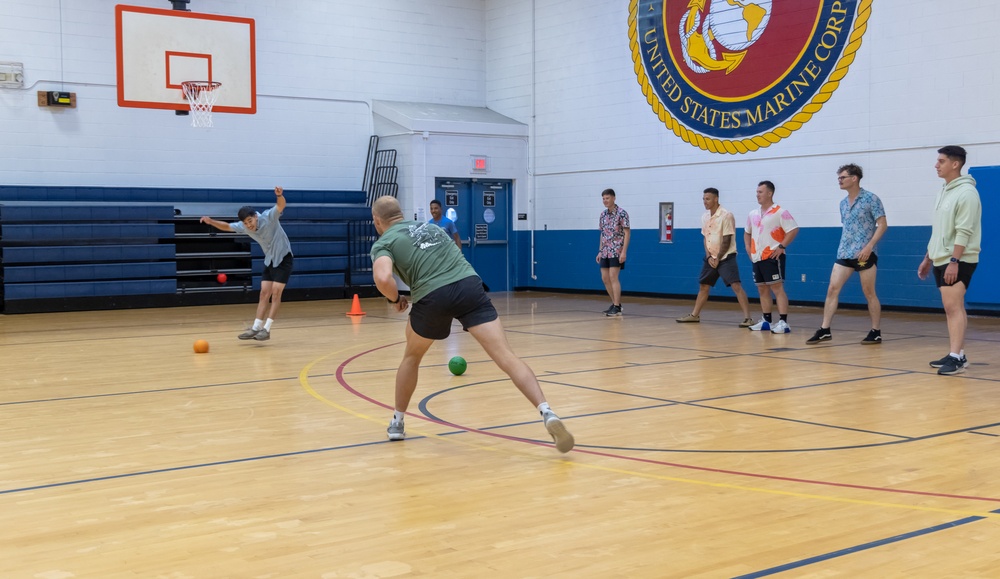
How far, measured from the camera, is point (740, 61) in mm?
16891

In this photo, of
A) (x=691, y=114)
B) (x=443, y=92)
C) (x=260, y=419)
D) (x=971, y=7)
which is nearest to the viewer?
(x=260, y=419)

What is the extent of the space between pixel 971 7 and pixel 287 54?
40.6ft

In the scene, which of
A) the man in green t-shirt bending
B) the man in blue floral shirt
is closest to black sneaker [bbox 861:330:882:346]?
the man in blue floral shirt

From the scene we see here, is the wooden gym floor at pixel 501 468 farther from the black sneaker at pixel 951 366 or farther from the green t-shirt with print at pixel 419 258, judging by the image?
the green t-shirt with print at pixel 419 258

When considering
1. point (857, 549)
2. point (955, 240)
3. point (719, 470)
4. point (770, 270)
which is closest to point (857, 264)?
point (770, 270)

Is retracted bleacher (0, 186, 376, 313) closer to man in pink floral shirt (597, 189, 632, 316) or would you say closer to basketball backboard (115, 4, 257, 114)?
basketball backboard (115, 4, 257, 114)

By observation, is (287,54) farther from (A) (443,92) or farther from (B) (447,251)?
(B) (447,251)

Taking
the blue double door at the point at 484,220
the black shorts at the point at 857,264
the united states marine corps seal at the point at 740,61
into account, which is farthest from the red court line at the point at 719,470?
the blue double door at the point at 484,220

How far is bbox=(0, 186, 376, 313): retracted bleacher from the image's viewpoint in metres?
16.5

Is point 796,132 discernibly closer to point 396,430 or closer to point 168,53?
point 168,53

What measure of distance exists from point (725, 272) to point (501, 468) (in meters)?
8.48

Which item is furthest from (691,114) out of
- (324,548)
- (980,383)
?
(324,548)

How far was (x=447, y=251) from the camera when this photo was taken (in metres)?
6.03

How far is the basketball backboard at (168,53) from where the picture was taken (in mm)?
15797
